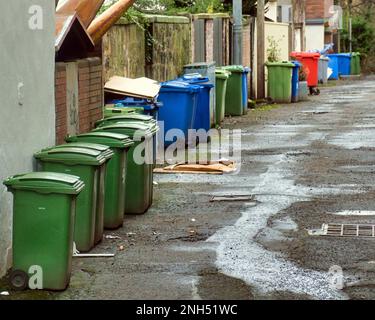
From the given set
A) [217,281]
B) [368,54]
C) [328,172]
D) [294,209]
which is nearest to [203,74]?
[328,172]

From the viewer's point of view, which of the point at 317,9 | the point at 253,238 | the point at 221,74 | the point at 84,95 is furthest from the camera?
the point at 317,9

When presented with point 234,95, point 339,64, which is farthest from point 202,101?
point 339,64

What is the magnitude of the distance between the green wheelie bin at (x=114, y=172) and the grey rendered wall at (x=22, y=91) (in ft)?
1.39

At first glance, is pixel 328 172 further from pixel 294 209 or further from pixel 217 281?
pixel 217 281

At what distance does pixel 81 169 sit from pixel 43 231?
1.27 metres

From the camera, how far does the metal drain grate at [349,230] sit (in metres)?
9.60

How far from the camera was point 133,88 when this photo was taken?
14734 mm

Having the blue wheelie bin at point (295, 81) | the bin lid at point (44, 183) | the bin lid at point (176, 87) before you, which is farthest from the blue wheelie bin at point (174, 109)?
the blue wheelie bin at point (295, 81)

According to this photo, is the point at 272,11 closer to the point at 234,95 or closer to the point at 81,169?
the point at 234,95

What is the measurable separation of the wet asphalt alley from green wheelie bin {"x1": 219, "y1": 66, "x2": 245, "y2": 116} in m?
5.74

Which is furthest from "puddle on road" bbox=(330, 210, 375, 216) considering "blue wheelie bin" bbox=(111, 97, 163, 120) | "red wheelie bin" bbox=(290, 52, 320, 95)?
"red wheelie bin" bbox=(290, 52, 320, 95)

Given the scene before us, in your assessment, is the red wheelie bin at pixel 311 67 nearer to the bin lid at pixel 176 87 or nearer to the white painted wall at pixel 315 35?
the white painted wall at pixel 315 35

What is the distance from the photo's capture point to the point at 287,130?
1984 centimetres

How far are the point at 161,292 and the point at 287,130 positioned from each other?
12.7 meters
